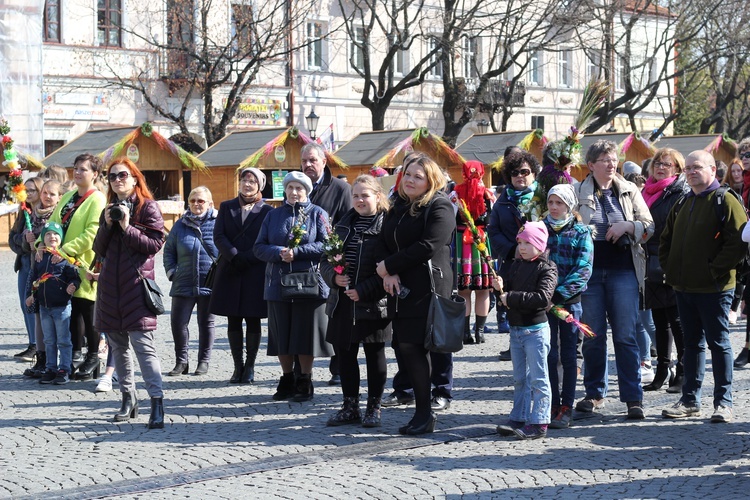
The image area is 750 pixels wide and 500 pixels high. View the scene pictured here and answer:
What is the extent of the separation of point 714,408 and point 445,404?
1805mm

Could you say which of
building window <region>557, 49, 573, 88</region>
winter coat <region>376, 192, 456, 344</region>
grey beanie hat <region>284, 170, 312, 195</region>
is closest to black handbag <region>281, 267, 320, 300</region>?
grey beanie hat <region>284, 170, 312, 195</region>

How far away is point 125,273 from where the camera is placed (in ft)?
25.7

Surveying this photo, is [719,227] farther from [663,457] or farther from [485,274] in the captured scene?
[485,274]

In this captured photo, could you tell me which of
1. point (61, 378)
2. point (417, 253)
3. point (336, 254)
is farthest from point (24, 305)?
point (417, 253)

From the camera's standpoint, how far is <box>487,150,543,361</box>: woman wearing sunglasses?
355 inches

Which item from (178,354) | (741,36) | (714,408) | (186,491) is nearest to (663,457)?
(714,408)

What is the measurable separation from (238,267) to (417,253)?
2583 millimetres

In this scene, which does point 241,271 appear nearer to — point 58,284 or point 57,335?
point 58,284

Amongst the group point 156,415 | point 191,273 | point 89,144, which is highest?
point 89,144

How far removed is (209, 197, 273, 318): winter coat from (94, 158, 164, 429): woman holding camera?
4.86 feet

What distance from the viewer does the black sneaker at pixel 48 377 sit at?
9656mm

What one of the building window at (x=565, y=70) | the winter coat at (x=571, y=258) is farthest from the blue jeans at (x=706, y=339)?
the building window at (x=565, y=70)

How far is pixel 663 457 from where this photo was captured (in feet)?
22.0

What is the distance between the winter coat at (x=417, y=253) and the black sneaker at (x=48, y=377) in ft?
11.7
